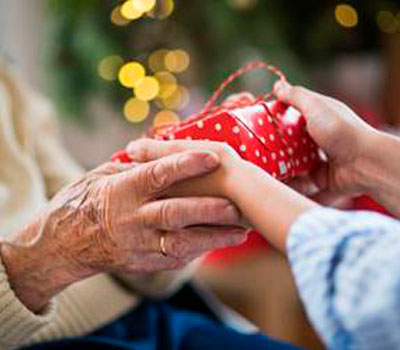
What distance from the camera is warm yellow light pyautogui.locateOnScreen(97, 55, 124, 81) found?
193 cm

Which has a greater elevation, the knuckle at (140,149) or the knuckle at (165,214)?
the knuckle at (140,149)

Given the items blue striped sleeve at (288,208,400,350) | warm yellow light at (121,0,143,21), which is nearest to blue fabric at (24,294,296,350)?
blue striped sleeve at (288,208,400,350)

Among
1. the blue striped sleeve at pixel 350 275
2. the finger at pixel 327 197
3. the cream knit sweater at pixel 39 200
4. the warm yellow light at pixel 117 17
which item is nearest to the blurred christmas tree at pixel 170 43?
the warm yellow light at pixel 117 17

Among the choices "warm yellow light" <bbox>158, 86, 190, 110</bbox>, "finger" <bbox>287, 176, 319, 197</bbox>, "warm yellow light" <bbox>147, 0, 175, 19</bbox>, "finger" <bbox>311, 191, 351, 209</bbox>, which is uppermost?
"warm yellow light" <bbox>147, 0, 175, 19</bbox>

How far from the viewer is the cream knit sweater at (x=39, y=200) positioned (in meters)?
0.96

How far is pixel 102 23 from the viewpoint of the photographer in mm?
1903

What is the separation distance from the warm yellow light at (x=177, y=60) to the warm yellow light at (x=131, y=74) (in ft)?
0.25

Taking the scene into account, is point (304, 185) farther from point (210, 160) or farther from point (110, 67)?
point (110, 67)

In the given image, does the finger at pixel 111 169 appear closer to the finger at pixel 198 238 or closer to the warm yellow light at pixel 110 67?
the finger at pixel 198 238

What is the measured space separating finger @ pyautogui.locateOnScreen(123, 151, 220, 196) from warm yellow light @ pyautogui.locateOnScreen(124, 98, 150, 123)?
128cm

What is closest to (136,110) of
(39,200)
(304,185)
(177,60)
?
(177,60)

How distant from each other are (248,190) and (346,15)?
60.5 inches

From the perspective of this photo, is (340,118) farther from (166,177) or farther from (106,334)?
(106,334)

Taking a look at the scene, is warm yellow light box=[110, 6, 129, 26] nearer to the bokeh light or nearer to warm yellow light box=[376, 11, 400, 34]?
the bokeh light
